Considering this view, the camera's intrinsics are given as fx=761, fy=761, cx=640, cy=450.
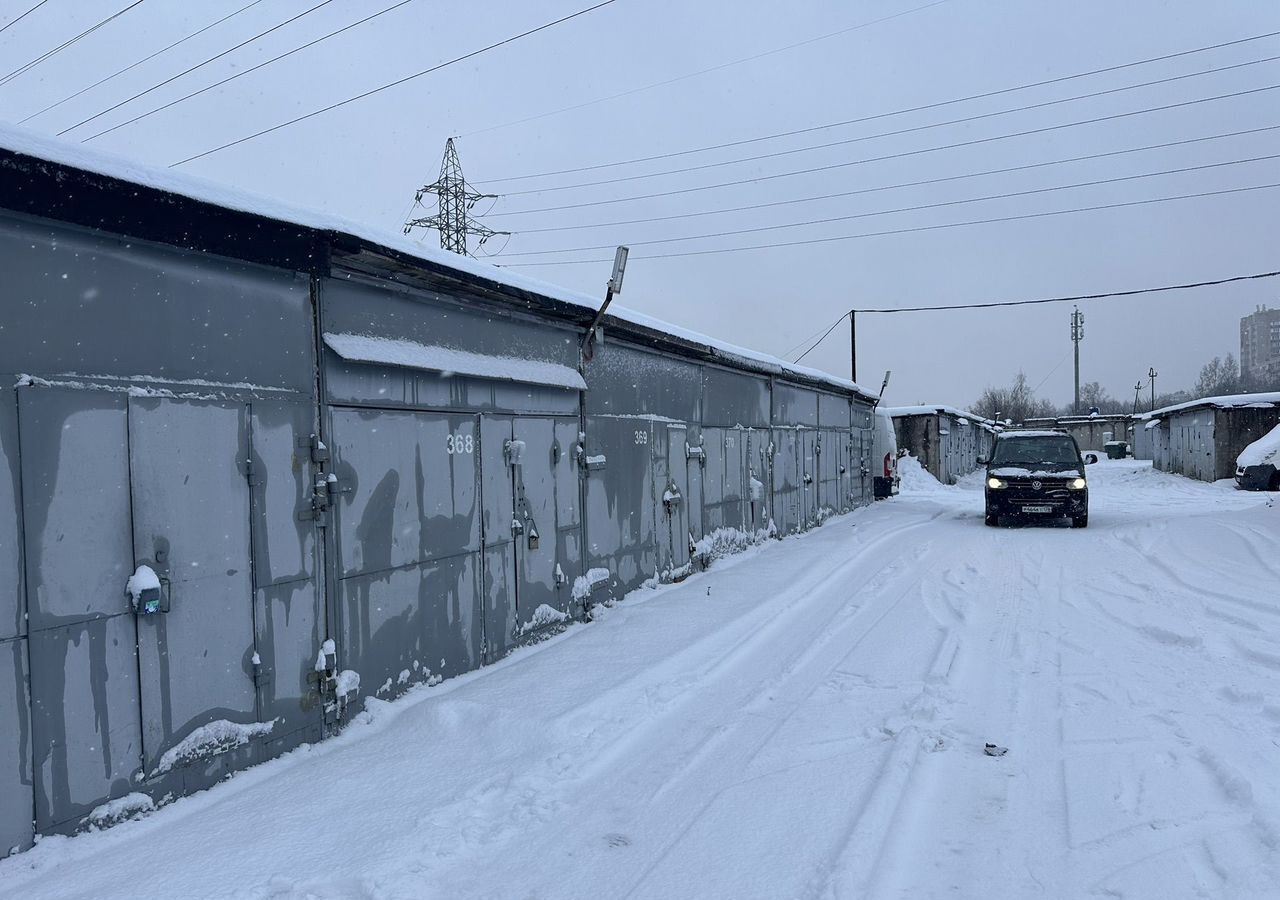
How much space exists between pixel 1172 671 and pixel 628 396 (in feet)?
19.2

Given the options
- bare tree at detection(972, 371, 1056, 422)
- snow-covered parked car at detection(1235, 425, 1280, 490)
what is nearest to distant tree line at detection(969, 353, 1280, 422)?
bare tree at detection(972, 371, 1056, 422)

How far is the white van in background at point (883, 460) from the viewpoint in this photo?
80.8ft

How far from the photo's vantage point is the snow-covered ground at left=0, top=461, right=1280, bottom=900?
10.6 ft

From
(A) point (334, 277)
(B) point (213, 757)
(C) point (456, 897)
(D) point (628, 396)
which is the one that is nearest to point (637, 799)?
(C) point (456, 897)

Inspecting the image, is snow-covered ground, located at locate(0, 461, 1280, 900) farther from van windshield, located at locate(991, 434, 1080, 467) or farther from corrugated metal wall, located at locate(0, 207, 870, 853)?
van windshield, located at locate(991, 434, 1080, 467)

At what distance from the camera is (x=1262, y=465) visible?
74.3 ft

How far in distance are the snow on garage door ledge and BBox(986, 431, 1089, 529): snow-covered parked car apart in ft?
36.5

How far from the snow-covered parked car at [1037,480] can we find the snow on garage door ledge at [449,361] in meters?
11.1

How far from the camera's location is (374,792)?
4086 mm

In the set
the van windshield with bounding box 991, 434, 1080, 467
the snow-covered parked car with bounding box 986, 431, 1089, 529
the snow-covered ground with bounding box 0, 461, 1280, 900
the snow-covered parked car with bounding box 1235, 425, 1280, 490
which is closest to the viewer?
the snow-covered ground with bounding box 0, 461, 1280, 900

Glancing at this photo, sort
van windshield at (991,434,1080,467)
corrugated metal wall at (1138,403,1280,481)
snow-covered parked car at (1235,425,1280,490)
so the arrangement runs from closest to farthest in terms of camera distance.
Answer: van windshield at (991,434,1080,467)
snow-covered parked car at (1235,425,1280,490)
corrugated metal wall at (1138,403,1280,481)

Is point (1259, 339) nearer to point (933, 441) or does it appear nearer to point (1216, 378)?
point (1216, 378)

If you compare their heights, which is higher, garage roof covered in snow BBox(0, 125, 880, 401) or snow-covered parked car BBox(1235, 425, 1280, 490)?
garage roof covered in snow BBox(0, 125, 880, 401)

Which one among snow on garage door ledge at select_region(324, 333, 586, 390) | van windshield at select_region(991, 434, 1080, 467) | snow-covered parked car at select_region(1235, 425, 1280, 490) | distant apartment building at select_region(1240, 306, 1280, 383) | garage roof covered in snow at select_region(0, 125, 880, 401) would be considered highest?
distant apartment building at select_region(1240, 306, 1280, 383)
